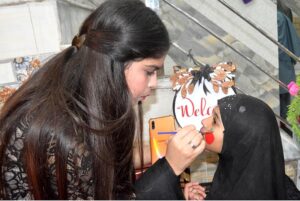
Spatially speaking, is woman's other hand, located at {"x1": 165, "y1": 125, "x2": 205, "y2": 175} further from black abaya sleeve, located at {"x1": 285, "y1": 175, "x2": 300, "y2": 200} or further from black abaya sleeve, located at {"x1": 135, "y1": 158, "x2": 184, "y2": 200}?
black abaya sleeve, located at {"x1": 285, "y1": 175, "x2": 300, "y2": 200}

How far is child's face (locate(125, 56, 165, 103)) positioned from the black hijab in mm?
285

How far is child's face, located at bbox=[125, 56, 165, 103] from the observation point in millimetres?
745

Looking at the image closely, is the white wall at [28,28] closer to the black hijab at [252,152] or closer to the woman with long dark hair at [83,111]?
A: the woman with long dark hair at [83,111]

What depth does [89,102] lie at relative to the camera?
0.70 metres

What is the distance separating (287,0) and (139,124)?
2923mm

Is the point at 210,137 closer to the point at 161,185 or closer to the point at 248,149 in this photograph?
the point at 248,149

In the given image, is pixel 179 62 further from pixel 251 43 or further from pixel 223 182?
pixel 223 182

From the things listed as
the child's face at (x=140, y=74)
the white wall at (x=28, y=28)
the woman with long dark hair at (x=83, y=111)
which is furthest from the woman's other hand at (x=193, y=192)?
the white wall at (x=28, y=28)

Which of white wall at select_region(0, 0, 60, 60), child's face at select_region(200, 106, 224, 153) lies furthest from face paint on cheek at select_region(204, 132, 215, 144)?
white wall at select_region(0, 0, 60, 60)

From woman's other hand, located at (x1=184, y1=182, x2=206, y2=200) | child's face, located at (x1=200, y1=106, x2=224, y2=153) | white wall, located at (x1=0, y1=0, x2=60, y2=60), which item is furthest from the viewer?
white wall, located at (x1=0, y1=0, x2=60, y2=60)

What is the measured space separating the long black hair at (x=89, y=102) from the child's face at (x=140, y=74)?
0.06 ft

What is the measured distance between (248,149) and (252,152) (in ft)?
0.05

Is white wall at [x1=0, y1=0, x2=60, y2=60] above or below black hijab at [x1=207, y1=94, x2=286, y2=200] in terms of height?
above

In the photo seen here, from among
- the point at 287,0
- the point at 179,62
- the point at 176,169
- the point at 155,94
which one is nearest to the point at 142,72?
the point at 176,169
